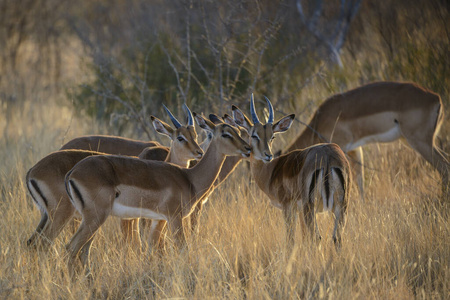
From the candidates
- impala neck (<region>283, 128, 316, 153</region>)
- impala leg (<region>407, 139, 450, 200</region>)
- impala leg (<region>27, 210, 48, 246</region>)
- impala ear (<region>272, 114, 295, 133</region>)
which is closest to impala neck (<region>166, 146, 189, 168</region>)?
impala ear (<region>272, 114, 295, 133</region>)

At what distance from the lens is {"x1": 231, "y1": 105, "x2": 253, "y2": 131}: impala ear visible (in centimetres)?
598

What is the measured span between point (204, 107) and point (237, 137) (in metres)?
3.76

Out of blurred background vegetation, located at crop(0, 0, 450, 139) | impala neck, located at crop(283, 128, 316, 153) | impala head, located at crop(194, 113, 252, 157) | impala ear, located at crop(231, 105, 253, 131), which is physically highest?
blurred background vegetation, located at crop(0, 0, 450, 139)

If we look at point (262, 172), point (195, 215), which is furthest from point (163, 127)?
point (262, 172)

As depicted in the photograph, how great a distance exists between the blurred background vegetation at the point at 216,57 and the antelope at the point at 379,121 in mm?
542

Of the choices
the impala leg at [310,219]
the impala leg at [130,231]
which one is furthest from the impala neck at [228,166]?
the impala leg at [310,219]

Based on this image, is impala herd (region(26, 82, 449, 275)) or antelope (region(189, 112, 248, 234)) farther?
antelope (region(189, 112, 248, 234))

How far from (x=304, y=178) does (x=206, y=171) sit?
899 millimetres

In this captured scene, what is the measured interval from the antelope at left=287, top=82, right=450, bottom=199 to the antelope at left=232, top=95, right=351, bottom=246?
176cm

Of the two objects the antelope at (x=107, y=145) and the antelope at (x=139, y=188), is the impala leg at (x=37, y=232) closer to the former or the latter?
the antelope at (x=139, y=188)

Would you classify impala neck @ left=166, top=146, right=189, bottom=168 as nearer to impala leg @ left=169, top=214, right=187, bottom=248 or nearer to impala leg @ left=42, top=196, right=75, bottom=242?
impala leg @ left=169, top=214, right=187, bottom=248

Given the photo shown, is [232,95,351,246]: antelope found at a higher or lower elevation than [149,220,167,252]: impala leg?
higher

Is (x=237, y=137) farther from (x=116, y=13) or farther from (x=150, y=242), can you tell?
(x=116, y=13)

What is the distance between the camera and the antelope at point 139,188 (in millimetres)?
4688
